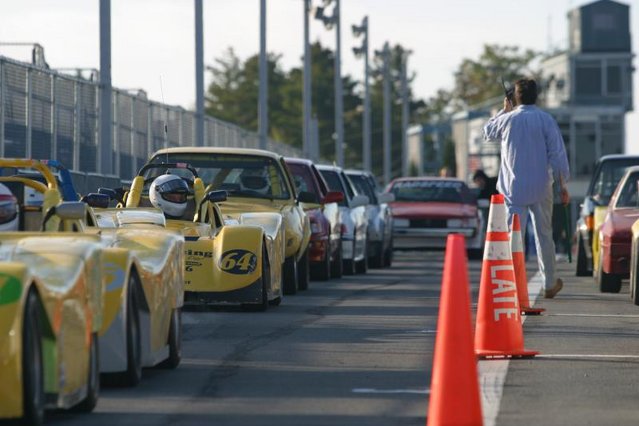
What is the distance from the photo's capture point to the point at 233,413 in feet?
31.2

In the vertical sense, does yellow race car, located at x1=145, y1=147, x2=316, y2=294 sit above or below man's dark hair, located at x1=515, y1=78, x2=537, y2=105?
below

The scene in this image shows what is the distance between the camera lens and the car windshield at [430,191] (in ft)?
121

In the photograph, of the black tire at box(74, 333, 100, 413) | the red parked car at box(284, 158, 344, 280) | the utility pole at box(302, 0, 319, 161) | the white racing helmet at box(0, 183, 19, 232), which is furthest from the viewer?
the utility pole at box(302, 0, 319, 161)

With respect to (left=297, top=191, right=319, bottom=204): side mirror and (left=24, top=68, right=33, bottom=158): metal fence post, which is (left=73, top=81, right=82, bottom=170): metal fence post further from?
(left=297, top=191, right=319, bottom=204): side mirror

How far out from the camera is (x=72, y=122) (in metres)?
28.4

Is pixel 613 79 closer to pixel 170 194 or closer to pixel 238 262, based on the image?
pixel 170 194

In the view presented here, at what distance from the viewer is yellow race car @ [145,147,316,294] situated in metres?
20.3

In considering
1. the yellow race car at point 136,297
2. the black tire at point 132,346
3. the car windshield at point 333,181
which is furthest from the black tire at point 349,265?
the black tire at point 132,346

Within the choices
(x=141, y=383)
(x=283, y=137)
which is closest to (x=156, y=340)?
(x=141, y=383)

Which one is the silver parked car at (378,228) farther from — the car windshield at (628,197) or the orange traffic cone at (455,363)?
the orange traffic cone at (455,363)

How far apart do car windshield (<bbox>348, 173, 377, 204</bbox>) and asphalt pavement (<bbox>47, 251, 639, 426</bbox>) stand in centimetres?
1332

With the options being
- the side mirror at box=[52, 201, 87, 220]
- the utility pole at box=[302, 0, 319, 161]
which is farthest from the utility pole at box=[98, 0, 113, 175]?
the utility pole at box=[302, 0, 319, 161]

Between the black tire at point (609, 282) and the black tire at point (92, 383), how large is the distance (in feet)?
38.8

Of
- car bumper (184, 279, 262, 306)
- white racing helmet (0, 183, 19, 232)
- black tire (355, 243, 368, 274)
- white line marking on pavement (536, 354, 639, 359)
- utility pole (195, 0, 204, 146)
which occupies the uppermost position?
utility pole (195, 0, 204, 146)
